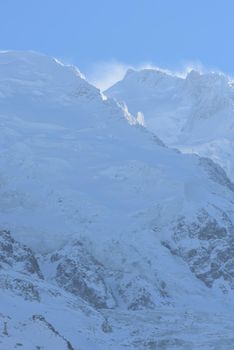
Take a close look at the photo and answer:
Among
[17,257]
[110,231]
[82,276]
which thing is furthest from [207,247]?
[17,257]

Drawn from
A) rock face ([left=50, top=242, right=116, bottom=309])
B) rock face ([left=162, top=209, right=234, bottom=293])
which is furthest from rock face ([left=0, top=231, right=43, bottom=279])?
rock face ([left=162, top=209, right=234, bottom=293])

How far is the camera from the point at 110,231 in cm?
14138

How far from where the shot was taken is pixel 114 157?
6585 inches

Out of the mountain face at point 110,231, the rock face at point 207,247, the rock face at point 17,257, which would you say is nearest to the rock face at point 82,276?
the mountain face at point 110,231

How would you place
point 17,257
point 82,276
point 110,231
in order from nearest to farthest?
point 17,257 → point 82,276 → point 110,231

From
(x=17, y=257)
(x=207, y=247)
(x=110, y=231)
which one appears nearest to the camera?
(x=17, y=257)

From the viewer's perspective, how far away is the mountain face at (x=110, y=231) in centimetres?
9900

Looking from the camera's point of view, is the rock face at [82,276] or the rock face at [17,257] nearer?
the rock face at [17,257]

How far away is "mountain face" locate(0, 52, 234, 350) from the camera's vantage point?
3898 inches

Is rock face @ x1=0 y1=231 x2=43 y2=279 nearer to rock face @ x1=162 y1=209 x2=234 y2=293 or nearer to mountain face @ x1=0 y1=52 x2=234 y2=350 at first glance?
mountain face @ x1=0 y1=52 x2=234 y2=350

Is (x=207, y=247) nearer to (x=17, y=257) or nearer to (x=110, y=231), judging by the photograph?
(x=110, y=231)

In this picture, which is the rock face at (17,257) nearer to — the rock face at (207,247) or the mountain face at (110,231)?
the mountain face at (110,231)

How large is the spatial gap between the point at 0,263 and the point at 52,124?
7504 cm

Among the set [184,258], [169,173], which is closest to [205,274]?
[184,258]
